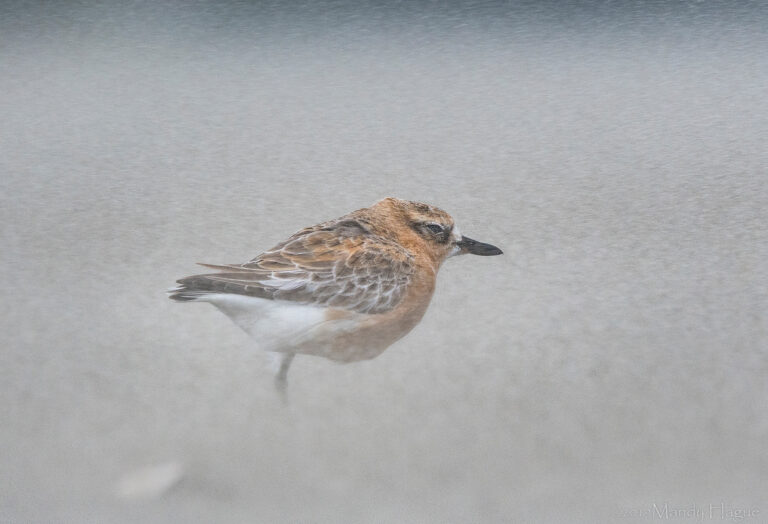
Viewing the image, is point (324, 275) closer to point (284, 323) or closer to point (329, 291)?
point (329, 291)

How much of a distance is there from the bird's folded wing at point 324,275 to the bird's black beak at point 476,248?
0.25 m

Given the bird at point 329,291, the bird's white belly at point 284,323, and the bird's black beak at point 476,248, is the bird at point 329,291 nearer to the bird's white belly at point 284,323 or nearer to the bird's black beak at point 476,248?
the bird's white belly at point 284,323

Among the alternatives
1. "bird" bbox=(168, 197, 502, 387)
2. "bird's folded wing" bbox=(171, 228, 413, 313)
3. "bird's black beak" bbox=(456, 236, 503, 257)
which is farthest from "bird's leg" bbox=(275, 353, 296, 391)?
"bird's black beak" bbox=(456, 236, 503, 257)

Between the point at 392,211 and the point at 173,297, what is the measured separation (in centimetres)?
65

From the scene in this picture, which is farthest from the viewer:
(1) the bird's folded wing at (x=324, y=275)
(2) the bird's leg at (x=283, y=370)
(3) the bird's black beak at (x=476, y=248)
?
(3) the bird's black beak at (x=476, y=248)

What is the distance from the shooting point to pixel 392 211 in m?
2.46

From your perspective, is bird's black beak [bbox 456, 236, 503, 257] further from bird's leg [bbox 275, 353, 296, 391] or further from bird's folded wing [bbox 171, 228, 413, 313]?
bird's leg [bbox 275, 353, 296, 391]

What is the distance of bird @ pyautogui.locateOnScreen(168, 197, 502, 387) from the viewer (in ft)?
7.06

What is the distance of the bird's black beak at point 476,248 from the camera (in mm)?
2545

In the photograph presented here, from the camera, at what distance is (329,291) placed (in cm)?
220

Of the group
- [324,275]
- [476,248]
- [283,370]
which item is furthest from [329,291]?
[476,248]

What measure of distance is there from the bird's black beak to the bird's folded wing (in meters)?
0.25

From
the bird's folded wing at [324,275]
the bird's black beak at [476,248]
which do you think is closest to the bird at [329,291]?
the bird's folded wing at [324,275]

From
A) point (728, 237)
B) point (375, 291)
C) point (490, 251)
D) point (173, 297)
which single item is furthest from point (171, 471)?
point (728, 237)
